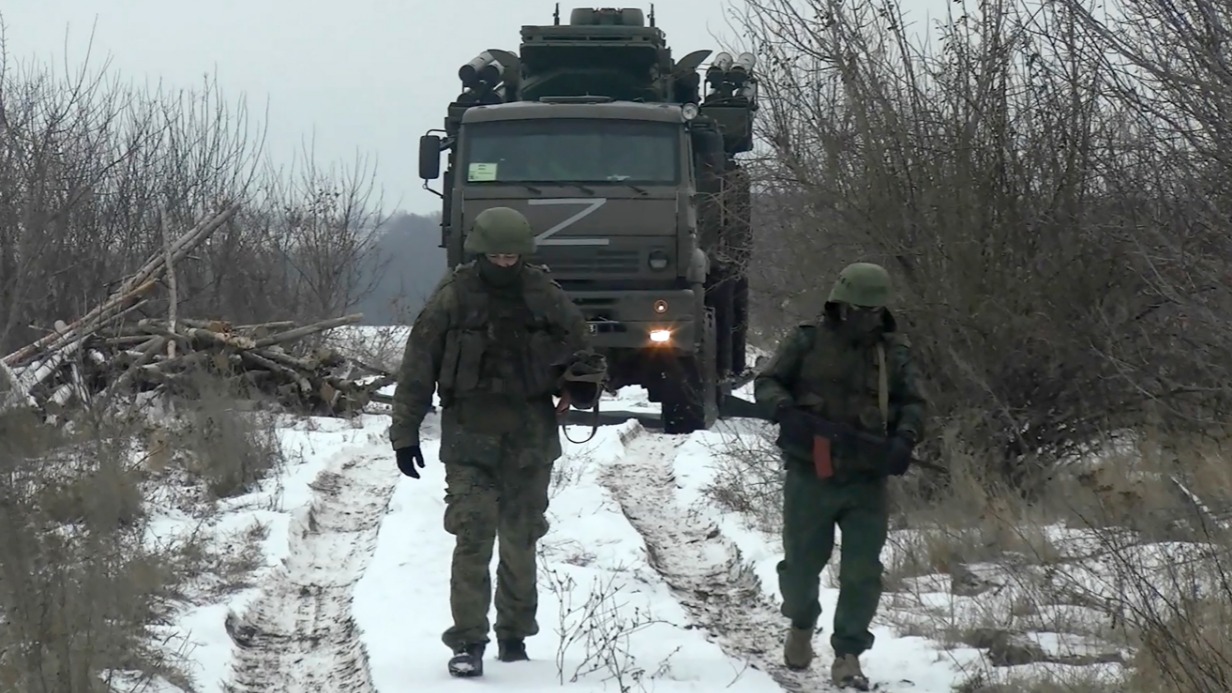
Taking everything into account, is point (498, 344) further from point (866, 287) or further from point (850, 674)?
point (850, 674)

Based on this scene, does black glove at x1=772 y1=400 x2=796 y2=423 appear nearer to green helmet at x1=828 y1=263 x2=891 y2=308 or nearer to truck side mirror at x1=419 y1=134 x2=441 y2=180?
green helmet at x1=828 y1=263 x2=891 y2=308

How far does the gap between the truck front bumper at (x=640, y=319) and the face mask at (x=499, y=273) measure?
6.35 metres

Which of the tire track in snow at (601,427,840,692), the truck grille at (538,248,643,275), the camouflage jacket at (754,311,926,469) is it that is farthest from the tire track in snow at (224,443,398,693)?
the truck grille at (538,248,643,275)

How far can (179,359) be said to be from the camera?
14398 mm

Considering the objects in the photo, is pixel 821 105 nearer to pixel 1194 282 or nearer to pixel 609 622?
pixel 1194 282

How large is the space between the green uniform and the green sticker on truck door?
6.51 metres

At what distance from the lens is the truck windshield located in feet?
40.6

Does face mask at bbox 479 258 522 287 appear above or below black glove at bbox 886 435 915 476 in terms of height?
above

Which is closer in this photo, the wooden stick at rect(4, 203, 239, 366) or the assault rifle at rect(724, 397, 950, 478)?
the assault rifle at rect(724, 397, 950, 478)

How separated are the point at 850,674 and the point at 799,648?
355 millimetres

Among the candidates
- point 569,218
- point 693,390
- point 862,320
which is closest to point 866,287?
point 862,320

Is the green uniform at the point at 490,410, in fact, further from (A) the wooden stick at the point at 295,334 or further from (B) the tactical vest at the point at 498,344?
(A) the wooden stick at the point at 295,334

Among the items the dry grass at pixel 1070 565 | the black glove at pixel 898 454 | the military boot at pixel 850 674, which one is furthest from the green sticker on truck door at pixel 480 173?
the military boot at pixel 850 674

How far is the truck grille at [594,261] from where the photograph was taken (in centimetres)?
1238
